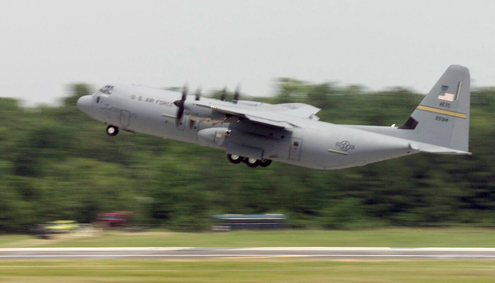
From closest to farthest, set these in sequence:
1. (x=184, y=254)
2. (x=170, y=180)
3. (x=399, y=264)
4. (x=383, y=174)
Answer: (x=399, y=264) < (x=184, y=254) < (x=170, y=180) < (x=383, y=174)

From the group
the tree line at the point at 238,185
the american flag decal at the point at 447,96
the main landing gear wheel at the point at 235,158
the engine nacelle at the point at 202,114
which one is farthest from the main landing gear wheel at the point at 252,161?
the tree line at the point at 238,185

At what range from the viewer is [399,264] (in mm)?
28469

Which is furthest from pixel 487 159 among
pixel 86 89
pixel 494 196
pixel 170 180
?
pixel 86 89

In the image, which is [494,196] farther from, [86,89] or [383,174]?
[86,89]

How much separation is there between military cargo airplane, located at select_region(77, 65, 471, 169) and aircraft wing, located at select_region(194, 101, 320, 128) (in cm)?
5

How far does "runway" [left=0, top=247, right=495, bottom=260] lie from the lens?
31344mm

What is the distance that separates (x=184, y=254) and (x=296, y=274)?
8812 mm

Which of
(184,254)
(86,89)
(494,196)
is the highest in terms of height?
(86,89)

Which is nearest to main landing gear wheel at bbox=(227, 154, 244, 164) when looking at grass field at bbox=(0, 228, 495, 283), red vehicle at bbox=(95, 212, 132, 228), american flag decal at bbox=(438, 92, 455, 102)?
grass field at bbox=(0, 228, 495, 283)

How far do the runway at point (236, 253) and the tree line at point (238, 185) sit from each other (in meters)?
19.8

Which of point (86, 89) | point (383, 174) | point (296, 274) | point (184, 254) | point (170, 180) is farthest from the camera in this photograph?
point (86, 89)

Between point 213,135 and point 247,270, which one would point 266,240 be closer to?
point 213,135

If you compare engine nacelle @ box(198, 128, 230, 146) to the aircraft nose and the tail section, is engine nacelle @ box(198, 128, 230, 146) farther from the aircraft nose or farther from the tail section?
the tail section

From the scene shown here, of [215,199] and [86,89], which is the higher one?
[86,89]
